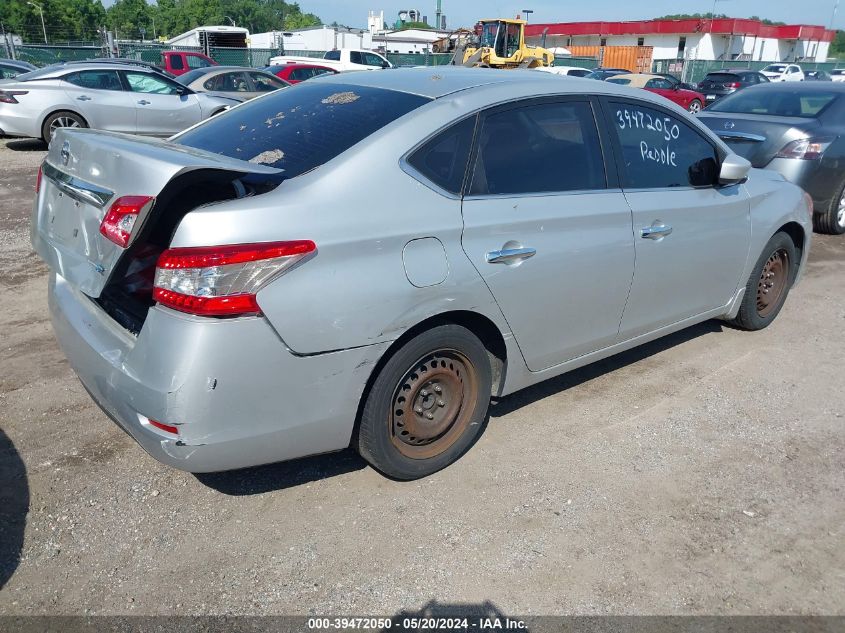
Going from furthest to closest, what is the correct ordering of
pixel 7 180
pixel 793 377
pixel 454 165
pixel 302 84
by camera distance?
pixel 7 180
pixel 793 377
pixel 302 84
pixel 454 165

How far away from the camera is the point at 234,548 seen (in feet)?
9.23

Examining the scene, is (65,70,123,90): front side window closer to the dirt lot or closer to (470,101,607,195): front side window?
the dirt lot

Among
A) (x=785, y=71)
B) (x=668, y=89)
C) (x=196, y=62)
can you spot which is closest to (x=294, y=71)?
(x=196, y=62)

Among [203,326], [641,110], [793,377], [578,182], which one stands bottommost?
[793,377]

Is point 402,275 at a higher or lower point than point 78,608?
higher

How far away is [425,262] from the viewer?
287cm

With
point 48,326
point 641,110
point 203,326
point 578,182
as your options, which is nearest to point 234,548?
point 203,326

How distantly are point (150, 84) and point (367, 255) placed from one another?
456 inches

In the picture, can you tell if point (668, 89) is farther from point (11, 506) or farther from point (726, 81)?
point (11, 506)

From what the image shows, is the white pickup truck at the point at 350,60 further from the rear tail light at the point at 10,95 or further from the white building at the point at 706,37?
the white building at the point at 706,37

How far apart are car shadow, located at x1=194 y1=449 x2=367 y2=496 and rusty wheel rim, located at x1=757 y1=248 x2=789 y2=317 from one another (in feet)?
11.0

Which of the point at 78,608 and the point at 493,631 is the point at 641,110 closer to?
the point at 493,631

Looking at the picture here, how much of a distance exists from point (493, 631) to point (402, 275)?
136cm

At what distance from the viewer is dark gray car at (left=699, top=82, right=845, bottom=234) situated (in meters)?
7.46
